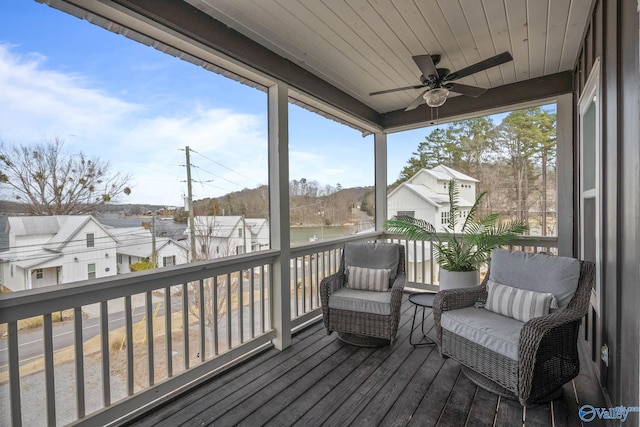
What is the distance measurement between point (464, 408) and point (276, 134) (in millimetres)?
2626

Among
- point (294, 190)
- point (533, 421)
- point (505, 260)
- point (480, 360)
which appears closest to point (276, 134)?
point (294, 190)

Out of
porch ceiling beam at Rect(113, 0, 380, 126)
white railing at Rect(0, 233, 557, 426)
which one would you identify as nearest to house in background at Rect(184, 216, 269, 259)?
white railing at Rect(0, 233, 557, 426)

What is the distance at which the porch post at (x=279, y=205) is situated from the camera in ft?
9.55

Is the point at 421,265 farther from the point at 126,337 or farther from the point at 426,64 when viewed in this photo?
the point at 126,337

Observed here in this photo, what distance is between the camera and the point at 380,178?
491cm

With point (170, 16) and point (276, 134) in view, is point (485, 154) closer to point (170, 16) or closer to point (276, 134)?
point (276, 134)

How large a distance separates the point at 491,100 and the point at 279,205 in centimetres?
307

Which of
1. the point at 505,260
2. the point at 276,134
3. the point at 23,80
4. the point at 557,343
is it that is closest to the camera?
the point at 23,80

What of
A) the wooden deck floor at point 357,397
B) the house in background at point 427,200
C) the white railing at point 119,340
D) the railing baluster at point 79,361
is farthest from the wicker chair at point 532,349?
the railing baluster at point 79,361

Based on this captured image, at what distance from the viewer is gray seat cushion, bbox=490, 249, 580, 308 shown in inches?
84.5

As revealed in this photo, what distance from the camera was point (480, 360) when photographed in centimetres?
212

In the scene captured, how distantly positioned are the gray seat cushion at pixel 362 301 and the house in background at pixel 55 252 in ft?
6.12

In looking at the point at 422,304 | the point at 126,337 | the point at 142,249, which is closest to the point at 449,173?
the point at 422,304

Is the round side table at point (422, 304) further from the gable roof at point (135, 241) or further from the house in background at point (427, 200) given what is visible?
the gable roof at point (135, 241)
